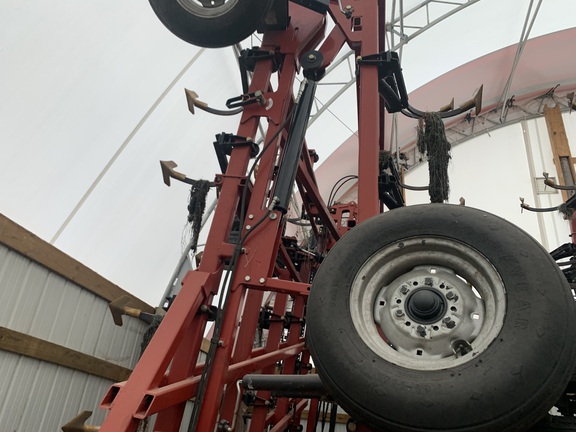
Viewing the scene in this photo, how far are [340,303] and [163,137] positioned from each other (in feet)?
15.4

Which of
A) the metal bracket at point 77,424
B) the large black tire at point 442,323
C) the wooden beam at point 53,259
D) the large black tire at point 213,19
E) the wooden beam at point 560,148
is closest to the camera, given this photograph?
the large black tire at point 442,323

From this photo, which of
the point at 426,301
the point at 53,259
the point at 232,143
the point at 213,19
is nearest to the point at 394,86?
the point at 232,143

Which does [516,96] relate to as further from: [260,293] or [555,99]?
[260,293]

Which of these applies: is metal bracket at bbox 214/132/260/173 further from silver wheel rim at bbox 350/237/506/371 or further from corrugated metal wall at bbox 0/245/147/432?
corrugated metal wall at bbox 0/245/147/432

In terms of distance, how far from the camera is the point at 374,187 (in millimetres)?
2816

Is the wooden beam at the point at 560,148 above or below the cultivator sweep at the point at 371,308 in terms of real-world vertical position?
above

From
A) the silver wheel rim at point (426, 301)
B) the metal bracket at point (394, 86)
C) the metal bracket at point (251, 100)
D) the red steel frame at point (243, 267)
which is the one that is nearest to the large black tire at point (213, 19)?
the metal bracket at point (251, 100)

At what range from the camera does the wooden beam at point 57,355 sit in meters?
3.61

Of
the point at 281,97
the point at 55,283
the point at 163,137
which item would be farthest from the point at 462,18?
the point at 55,283

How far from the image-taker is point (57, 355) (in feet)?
13.5

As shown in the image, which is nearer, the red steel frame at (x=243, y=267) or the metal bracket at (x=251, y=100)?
the red steel frame at (x=243, y=267)

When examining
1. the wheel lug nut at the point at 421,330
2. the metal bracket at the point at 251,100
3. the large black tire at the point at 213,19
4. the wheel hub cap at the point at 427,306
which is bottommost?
the wheel lug nut at the point at 421,330

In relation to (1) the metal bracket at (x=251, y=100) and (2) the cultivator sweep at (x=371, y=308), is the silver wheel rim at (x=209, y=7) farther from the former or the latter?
(1) the metal bracket at (x=251, y=100)

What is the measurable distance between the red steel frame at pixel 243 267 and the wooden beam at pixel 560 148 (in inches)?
365
